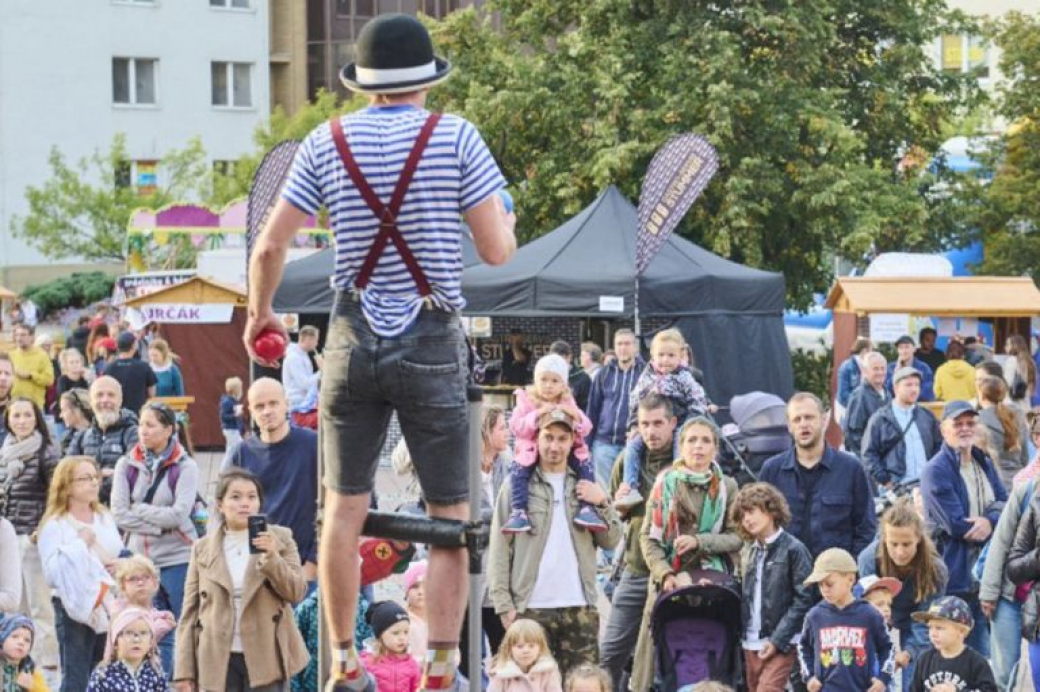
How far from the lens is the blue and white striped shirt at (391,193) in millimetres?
5293

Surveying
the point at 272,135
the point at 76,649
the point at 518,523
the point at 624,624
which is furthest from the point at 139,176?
the point at 518,523

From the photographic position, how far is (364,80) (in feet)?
17.9

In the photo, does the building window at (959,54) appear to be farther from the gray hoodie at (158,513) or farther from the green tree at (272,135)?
the gray hoodie at (158,513)

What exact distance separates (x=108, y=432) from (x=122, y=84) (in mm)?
51580

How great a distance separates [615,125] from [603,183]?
1092mm

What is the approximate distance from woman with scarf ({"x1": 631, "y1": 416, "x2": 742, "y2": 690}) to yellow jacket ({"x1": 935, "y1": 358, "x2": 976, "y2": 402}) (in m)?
11.7

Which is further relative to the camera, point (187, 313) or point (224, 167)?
point (224, 167)

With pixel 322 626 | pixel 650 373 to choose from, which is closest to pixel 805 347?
pixel 650 373

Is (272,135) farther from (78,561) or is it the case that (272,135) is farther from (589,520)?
(589,520)

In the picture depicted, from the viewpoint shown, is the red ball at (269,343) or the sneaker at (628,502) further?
the sneaker at (628,502)

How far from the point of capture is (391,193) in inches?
208

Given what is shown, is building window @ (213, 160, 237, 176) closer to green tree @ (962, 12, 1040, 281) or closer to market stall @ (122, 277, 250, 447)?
green tree @ (962, 12, 1040, 281)

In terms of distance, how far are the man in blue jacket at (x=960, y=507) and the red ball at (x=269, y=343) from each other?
691 centimetres

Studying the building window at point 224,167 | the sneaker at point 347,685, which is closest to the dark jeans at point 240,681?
the sneaker at point 347,685
